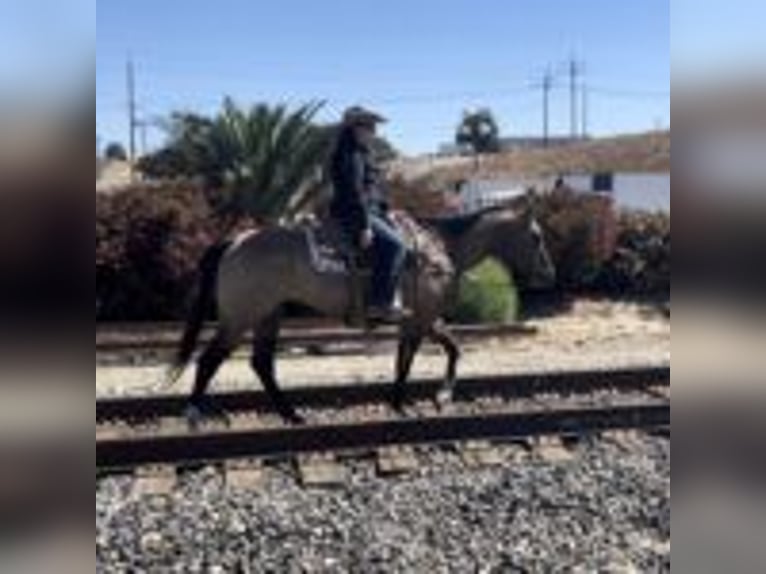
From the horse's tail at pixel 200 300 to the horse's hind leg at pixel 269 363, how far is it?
569 millimetres

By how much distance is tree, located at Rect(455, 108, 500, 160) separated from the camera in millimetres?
76938

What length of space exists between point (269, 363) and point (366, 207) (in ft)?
6.01

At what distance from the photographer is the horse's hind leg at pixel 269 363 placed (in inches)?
380

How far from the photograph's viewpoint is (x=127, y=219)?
52.0 feet

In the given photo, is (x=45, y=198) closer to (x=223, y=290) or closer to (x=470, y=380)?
(x=223, y=290)

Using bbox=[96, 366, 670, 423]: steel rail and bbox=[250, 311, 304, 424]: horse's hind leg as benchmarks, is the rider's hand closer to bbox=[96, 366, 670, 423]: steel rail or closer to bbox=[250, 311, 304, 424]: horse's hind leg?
bbox=[250, 311, 304, 424]: horse's hind leg

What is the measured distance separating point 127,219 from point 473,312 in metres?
5.40

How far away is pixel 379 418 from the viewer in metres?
9.33

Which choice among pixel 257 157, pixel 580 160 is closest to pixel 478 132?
pixel 580 160

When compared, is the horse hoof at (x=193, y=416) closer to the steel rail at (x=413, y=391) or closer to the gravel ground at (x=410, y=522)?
the steel rail at (x=413, y=391)

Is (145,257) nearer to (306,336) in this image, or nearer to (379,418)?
(306,336)

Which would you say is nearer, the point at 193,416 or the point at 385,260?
the point at 193,416

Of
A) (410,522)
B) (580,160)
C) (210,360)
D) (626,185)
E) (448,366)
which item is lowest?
(410,522)

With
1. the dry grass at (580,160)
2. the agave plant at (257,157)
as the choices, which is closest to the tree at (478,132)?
the dry grass at (580,160)
